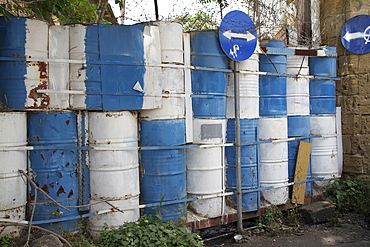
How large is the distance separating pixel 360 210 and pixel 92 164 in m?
4.41

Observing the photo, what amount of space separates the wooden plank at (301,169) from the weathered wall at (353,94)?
1.23m

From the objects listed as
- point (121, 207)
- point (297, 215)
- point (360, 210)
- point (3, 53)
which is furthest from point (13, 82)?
point (360, 210)

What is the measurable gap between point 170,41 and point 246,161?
Answer: 6.50ft

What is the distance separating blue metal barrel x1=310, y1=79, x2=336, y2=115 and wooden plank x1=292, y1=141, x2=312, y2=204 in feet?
2.30

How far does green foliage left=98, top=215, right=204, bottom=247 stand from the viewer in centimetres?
383

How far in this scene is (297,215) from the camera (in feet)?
18.2

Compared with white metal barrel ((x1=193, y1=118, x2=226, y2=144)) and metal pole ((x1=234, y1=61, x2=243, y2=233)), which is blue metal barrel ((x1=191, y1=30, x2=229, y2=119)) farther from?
metal pole ((x1=234, y1=61, x2=243, y2=233))

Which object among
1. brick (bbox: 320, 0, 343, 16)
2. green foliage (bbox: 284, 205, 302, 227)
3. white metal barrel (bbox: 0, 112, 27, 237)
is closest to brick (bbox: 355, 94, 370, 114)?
brick (bbox: 320, 0, 343, 16)

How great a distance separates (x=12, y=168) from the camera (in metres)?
3.65

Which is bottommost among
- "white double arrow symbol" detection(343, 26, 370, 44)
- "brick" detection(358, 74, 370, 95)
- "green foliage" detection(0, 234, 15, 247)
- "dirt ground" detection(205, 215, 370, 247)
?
"dirt ground" detection(205, 215, 370, 247)

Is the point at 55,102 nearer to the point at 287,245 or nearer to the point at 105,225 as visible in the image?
the point at 105,225

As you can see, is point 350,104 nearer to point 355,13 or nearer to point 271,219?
point 355,13

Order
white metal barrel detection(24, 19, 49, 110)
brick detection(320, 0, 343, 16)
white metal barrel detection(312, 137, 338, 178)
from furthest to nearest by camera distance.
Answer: brick detection(320, 0, 343, 16)
white metal barrel detection(312, 137, 338, 178)
white metal barrel detection(24, 19, 49, 110)

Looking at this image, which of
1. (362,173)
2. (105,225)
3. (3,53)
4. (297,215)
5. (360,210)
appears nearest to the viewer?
(3,53)
